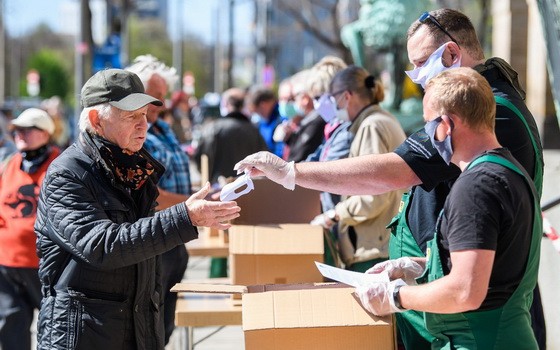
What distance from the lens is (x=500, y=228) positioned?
295 cm

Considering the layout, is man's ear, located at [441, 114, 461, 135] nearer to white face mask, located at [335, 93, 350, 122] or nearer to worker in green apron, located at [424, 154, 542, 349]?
worker in green apron, located at [424, 154, 542, 349]

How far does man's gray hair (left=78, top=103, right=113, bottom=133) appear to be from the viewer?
3.78 metres

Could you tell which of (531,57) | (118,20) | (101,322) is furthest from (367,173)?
(118,20)

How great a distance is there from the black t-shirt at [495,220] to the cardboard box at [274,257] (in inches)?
78.2

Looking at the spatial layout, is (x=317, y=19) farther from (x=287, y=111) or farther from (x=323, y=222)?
(x=323, y=222)

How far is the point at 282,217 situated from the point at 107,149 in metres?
1.99

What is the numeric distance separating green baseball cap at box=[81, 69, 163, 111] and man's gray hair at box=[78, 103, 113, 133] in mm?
16

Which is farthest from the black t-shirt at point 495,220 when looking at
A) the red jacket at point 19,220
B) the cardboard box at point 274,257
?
the red jacket at point 19,220

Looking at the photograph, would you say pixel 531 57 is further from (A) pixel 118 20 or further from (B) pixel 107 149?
(A) pixel 118 20

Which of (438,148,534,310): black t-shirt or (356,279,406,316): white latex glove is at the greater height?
(438,148,534,310): black t-shirt

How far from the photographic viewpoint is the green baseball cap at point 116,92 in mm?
3752

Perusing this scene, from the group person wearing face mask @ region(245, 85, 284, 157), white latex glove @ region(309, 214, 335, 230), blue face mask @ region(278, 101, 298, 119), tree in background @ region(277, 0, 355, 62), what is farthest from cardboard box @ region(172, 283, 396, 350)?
tree in background @ region(277, 0, 355, 62)

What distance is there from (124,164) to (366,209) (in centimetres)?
199

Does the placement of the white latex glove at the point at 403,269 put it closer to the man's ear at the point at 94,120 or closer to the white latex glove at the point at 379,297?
the white latex glove at the point at 379,297
